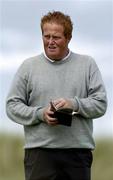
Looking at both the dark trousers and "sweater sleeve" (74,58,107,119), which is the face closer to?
"sweater sleeve" (74,58,107,119)

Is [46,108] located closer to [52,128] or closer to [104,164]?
[52,128]

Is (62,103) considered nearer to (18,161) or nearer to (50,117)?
(50,117)

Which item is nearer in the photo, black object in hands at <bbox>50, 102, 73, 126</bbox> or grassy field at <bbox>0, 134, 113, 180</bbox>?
black object in hands at <bbox>50, 102, 73, 126</bbox>

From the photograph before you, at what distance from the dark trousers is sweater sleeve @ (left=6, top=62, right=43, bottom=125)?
21cm

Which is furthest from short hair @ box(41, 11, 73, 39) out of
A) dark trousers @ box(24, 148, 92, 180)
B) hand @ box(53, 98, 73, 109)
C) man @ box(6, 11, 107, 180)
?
dark trousers @ box(24, 148, 92, 180)

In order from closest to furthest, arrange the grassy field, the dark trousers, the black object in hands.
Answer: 1. the black object in hands
2. the dark trousers
3. the grassy field

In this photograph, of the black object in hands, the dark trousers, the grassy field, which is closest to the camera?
the black object in hands

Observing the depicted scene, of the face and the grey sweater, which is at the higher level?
the face

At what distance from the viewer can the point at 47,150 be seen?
3744mm

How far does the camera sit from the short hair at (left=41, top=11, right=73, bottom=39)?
379cm

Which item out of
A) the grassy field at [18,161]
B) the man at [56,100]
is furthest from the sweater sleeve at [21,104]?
the grassy field at [18,161]

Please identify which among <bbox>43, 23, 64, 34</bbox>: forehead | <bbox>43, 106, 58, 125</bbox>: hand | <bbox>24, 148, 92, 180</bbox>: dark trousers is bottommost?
<bbox>24, 148, 92, 180</bbox>: dark trousers

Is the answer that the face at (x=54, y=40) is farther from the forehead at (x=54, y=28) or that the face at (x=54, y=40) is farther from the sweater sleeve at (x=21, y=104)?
the sweater sleeve at (x=21, y=104)

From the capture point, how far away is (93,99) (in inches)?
149
